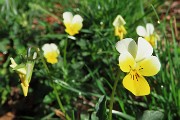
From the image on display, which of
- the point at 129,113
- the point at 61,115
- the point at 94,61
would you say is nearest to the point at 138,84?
the point at 129,113

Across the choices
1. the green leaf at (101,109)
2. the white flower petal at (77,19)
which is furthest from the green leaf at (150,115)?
the white flower petal at (77,19)

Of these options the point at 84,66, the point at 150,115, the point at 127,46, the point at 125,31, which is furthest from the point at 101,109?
the point at 84,66

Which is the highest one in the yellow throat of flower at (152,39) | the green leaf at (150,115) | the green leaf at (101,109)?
the yellow throat of flower at (152,39)

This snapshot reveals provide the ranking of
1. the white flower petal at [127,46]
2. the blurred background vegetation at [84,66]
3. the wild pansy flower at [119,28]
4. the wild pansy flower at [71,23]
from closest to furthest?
1. the white flower petal at [127,46]
2. the blurred background vegetation at [84,66]
3. the wild pansy flower at [119,28]
4. the wild pansy flower at [71,23]

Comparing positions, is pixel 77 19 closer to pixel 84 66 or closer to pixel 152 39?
pixel 84 66

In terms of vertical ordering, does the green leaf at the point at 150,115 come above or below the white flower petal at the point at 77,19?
below

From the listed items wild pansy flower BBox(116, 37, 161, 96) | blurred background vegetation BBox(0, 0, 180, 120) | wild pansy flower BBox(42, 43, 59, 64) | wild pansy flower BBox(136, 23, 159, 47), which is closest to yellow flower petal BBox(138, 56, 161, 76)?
wild pansy flower BBox(116, 37, 161, 96)

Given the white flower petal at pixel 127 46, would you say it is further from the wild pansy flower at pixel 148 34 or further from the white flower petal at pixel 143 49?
the wild pansy flower at pixel 148 34
